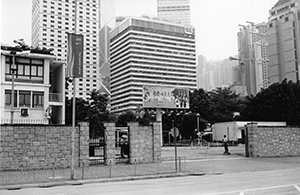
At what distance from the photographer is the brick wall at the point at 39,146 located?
19.0 m

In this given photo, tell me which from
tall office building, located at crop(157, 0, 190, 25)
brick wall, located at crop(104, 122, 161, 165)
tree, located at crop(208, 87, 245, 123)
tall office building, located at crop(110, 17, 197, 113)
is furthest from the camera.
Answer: tall office building, located at crop(110, 17, 197, 113)

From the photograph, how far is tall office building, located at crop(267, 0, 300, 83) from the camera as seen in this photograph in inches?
1139

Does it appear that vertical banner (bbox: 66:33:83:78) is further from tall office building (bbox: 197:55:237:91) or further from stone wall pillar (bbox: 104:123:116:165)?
tall office building (bbox: 197:55:237:91)

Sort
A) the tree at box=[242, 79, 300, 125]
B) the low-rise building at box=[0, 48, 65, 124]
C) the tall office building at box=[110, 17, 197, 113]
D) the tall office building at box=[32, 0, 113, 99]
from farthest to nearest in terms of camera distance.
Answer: the tall office building at box=[110, 17, 197, 113] → the tree at box=[242, 79, 300, 125] → the low-rise building at box=[0, 48, 65, 124] → the tall office building at box=[32, 0, 113, 99]

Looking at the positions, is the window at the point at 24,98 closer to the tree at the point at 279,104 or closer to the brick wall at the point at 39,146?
the brick wall at the point at 39,146

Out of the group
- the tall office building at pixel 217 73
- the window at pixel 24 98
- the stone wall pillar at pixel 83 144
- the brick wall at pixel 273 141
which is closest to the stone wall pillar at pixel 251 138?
the brick wall at pixel 273 141

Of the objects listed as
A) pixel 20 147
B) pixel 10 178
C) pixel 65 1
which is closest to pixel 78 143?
pixel 20 147

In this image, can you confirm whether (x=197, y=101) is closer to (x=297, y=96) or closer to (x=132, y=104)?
(x=297, y=96)

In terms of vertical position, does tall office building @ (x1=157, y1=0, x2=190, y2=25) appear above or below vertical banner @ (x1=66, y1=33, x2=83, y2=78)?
above

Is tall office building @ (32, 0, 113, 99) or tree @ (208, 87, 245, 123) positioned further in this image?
tree @ (208, 87, 245, 123)

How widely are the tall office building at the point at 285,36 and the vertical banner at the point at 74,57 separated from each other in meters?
16.8

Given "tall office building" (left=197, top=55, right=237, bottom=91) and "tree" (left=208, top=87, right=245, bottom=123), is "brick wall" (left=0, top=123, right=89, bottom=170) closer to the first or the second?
"tree" (left=208, top=87, right=245, bottom=123)

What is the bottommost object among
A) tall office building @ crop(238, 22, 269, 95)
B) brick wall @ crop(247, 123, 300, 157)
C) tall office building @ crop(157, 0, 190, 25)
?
brick wall @ crop(247, 123, 300, 157)

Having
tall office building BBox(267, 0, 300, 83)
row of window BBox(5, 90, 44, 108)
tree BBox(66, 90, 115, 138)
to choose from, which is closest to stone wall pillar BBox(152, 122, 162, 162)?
tall office building BBox(267, 0, 300, 83)
